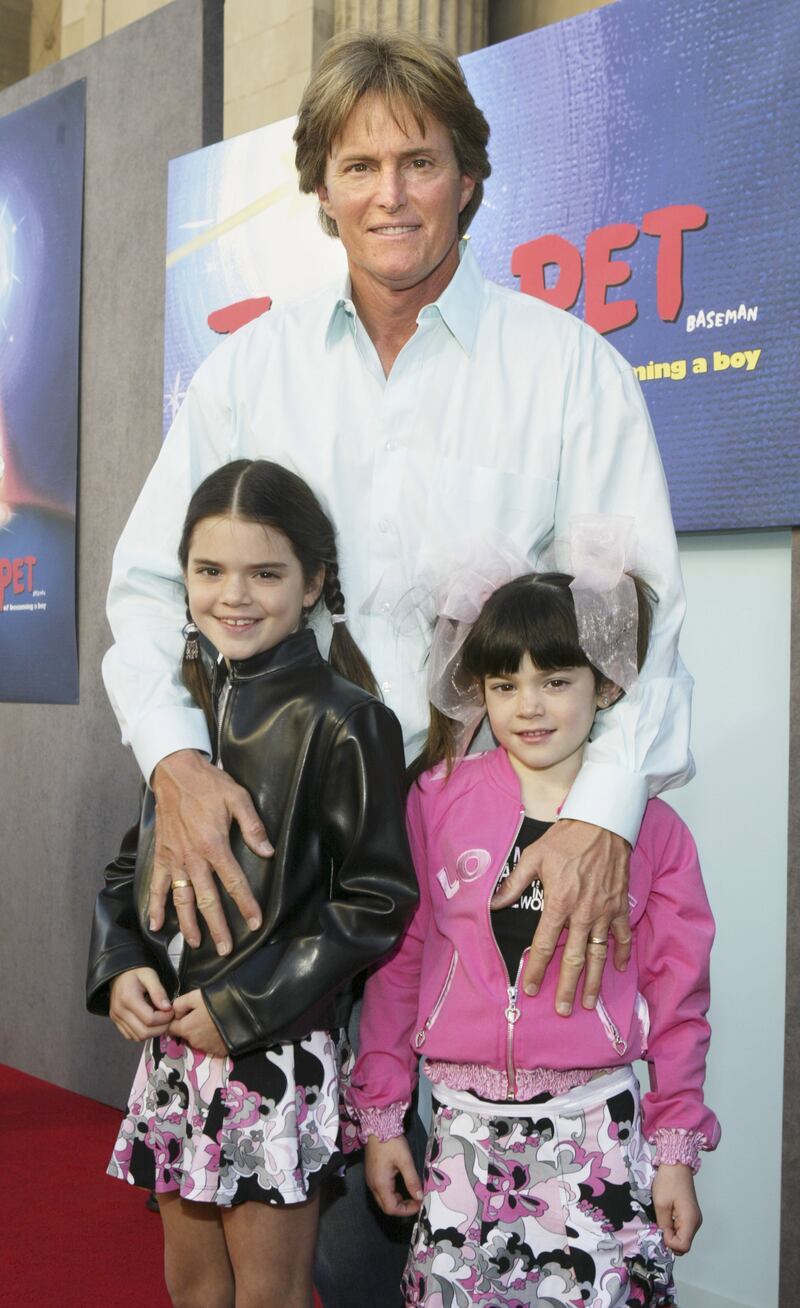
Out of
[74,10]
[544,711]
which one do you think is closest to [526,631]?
[544,711]

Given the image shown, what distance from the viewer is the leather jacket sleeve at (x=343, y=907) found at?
1421 mm

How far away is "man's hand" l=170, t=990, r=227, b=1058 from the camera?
145cm

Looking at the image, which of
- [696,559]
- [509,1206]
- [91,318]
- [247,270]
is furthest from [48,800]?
[509,1206]

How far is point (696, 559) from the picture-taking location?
8.15 ft

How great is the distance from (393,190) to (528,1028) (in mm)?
932

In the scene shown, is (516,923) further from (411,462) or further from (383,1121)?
(411,462)

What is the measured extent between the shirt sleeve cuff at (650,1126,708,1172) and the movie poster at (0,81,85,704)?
9.18 feet

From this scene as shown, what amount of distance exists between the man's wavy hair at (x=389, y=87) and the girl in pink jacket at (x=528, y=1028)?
1.75 feet

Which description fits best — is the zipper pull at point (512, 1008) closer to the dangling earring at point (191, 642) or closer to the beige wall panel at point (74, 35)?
the dangling earring at point (191, 642)

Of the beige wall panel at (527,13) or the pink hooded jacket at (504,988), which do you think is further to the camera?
the beige wall panel at (527,13)

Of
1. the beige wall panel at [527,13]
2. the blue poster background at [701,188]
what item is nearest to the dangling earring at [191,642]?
the blue poster background at [701,188]

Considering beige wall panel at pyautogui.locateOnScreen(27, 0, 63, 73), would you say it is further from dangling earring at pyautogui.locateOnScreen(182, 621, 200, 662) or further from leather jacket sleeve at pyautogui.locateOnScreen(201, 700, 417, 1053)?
leather jacket sleeve at pyautogui.locateOnScreen(201, 700, 417, 1053)

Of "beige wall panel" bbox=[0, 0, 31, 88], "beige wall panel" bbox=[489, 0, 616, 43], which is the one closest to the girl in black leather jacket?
"beige wall panel" bbox=[489, 0, 616, 43]

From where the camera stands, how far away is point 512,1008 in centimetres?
147
